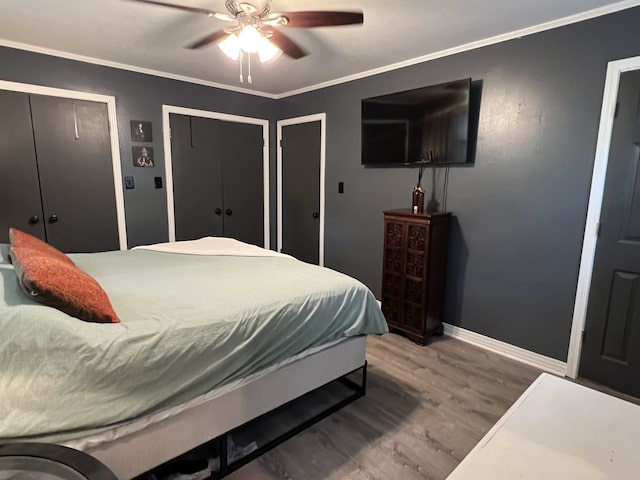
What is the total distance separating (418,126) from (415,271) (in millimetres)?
1225

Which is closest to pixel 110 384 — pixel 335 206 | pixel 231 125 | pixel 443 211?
pixel 443 211

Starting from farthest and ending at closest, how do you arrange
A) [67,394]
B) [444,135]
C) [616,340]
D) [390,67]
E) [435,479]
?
1. [390,67]
2. [444,135]
3. [616,340]
4. [435,479]
5. [67,394]

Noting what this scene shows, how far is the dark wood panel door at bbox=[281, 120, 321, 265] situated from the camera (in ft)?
13.4

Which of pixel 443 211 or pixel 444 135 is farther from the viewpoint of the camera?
pixel 443 211

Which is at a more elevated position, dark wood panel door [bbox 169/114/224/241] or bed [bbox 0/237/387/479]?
dark wood panel door [bbox 169/114/224/241]

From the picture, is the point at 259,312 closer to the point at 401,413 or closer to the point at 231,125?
the point at 401,413

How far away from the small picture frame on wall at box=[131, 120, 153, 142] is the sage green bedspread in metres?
1.72

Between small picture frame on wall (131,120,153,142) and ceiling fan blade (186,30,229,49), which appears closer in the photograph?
ceiling fan blade (186,30,229,49)

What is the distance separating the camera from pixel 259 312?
5.30 feet

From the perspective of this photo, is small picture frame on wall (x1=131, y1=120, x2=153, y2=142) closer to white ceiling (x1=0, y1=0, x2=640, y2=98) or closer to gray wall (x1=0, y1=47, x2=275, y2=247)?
gray wall (x1=0, y1=47, x2=275, y2=247)

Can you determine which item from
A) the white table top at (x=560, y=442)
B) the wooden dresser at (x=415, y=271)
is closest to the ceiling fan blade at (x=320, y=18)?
the wooden dresser at (x=415, y=271)

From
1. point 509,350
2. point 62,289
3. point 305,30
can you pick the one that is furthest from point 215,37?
point 509,350

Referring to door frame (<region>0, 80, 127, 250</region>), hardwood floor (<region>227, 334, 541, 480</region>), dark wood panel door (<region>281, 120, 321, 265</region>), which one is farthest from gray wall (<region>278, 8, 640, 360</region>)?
door frame (<region>0, 80, 127, 250</region>)

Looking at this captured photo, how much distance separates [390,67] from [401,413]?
9.42ft
